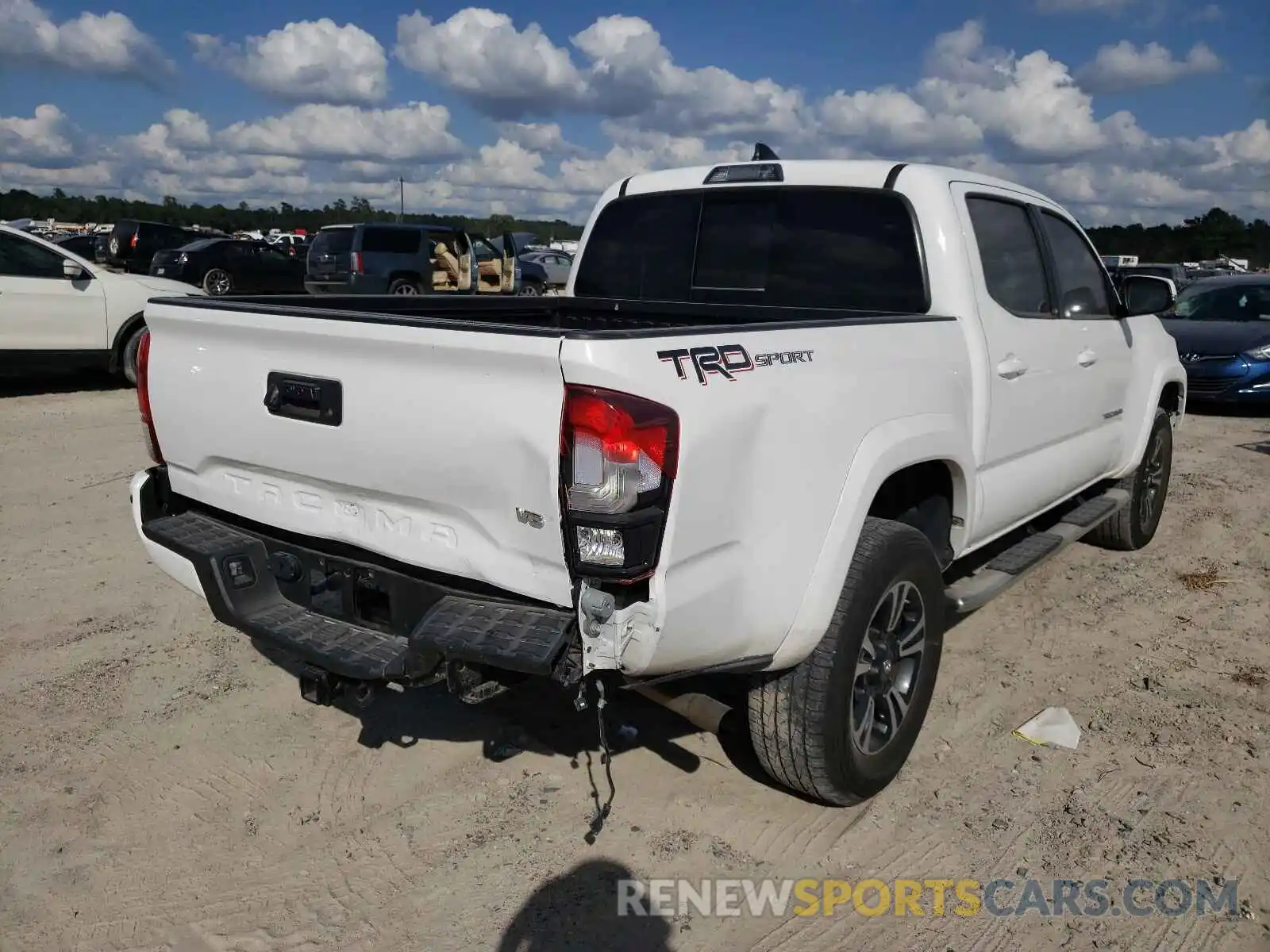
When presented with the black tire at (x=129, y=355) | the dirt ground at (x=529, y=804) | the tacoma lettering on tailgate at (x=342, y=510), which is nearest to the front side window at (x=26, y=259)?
the black tire at (x=129, y=355)

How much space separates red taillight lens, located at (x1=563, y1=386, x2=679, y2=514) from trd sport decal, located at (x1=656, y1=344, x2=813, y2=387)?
0.45 feet

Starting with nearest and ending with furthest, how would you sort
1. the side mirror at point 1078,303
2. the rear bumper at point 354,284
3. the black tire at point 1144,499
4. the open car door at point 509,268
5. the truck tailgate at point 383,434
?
1. the truck tailgate at point 383,434
2. the side mirror at point 1078,303
3. the black tire at point 1144,499
4. the rear bumper at point 354,284
5. the open car door at point 509,268

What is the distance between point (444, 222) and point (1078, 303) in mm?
66781

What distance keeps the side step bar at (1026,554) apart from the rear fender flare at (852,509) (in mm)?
697

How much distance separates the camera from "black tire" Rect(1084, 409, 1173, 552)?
5762 millimetres

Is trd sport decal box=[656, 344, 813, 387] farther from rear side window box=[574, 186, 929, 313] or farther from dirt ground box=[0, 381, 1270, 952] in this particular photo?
rear side window box=[574, 186, 929, 313]

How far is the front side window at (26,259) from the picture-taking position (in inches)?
393

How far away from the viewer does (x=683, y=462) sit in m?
2.28

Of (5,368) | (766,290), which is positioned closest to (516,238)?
(5,368)

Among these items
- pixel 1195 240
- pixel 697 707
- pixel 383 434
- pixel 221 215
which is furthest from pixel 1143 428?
pixel 221 215

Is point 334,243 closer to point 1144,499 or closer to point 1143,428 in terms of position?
point 1144,499

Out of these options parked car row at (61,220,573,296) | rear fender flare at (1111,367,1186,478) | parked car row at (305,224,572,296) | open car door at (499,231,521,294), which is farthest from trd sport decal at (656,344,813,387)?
open car door at (499,231,521,294)

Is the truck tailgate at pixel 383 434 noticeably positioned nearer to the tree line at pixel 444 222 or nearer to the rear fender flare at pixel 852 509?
the rear fender flare at pixel 852 509

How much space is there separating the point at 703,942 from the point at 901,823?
34.4 inches
